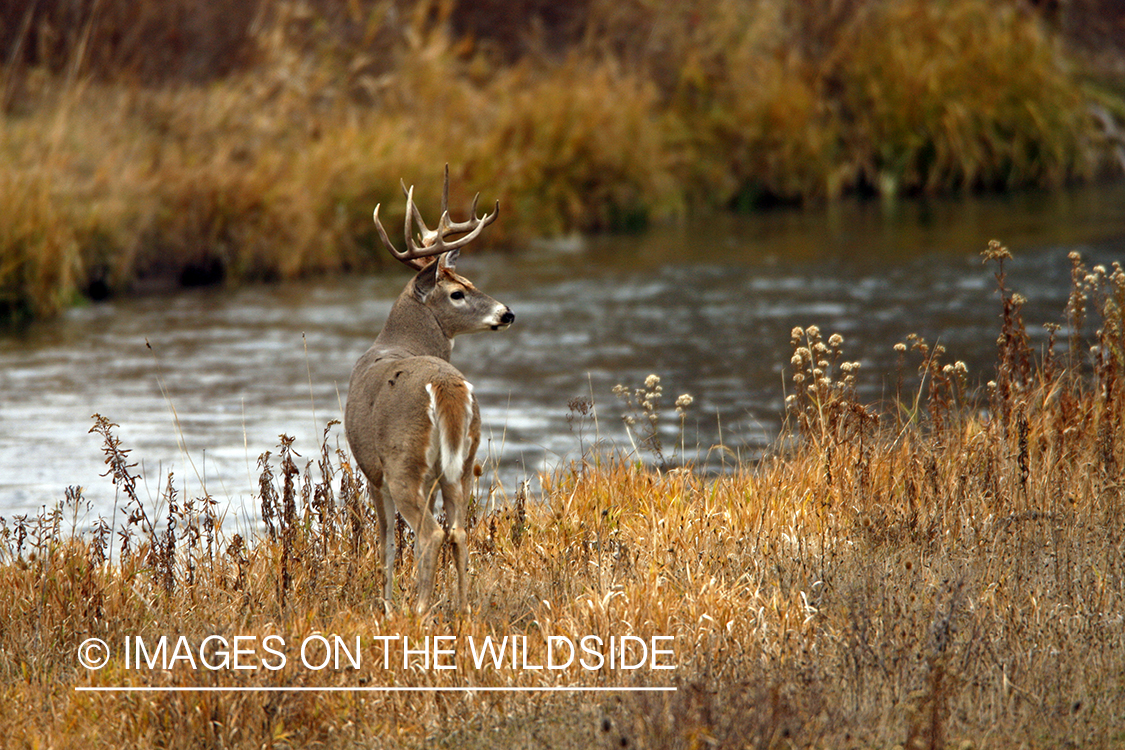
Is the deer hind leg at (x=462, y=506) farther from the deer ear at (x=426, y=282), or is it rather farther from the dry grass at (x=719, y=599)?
the deer ear at (x=426, y=282)

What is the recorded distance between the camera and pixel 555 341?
41.9ft

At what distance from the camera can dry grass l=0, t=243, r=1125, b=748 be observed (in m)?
4.19

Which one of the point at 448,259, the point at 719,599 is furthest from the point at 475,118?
the point at 719,599

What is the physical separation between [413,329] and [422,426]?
105cm

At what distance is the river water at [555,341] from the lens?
8969mm

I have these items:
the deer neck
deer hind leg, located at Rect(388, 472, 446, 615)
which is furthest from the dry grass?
the deer neck

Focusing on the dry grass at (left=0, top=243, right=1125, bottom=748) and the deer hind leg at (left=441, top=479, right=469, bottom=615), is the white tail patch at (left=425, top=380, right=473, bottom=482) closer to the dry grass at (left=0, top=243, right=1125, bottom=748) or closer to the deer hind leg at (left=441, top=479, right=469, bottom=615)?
the deer hind leg at (left=441, top=479, right=469, bottom=615)

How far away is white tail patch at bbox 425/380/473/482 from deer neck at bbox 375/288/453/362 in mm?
905

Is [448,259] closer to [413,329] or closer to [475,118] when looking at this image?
[413,329]

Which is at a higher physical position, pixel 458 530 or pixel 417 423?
pixel 417 423

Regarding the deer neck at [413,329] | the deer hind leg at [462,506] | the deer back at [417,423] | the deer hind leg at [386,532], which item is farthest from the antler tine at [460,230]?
the deer hind leg at [386,532]

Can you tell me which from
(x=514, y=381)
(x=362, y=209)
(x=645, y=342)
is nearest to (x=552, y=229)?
(x=362, y=209)

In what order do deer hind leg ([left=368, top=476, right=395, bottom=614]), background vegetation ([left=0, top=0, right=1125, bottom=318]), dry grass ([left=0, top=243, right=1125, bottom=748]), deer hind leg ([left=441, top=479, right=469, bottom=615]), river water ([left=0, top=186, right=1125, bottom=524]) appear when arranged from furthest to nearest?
1. background vegetation ([left=0, top=0, right=1125, bottom=318])
2. river water ([left=0, top=186, right=1125, bottom=524])
3. deer hind leg ([left=368, top=476, right=395, bottom=614])
4. deer hind leg ([left=441, top=479, right=469, bottom=615])
5. dry grass ([left=0, top=243, right=1125, bottom=748])

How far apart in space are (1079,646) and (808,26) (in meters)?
19.8
